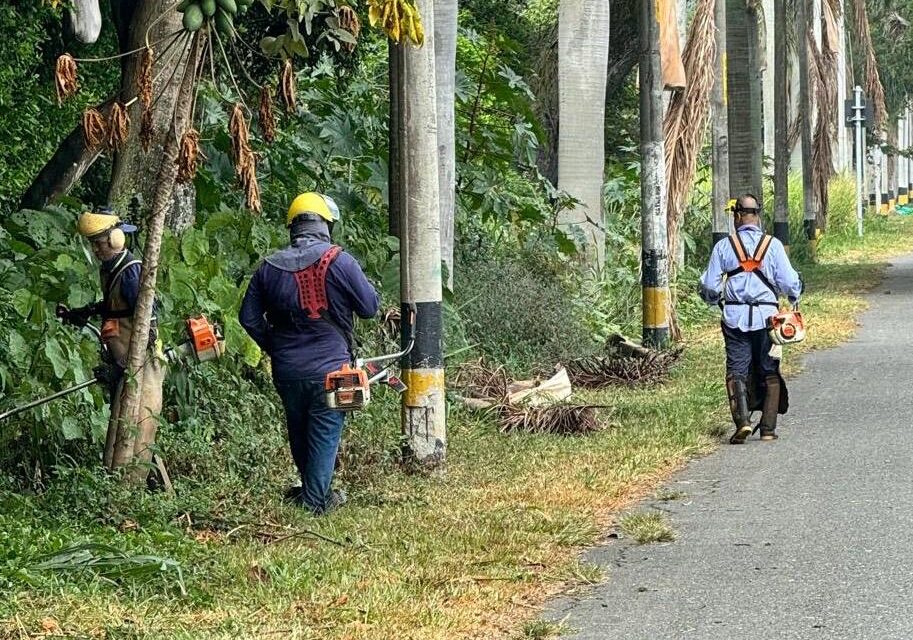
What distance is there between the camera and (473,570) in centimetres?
780

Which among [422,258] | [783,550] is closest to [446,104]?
[422,258]

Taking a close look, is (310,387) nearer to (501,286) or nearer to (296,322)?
(296,322)

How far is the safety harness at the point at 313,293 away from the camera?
929 cm

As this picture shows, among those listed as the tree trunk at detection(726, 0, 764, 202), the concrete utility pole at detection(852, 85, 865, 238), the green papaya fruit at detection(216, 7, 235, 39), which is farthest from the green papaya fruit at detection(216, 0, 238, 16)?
the concrete utility pole at detection(852, 85, 865, 238)

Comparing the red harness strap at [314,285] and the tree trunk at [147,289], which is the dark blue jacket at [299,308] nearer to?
the red harness strap at [314,285]

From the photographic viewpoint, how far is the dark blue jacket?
9.32 m

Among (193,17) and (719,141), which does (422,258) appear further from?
(719,141)

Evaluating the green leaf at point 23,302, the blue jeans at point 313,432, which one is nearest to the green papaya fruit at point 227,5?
the blue jeans at point 313,432

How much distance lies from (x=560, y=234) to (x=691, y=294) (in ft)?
18.2

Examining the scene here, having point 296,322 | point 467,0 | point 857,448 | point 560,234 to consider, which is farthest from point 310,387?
point 467,0

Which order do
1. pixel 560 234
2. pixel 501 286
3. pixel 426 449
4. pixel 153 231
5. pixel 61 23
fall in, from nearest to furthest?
pixel 153 231, pixel 426 449, pixel 61 23, pixel 501 286, pixel 560 234

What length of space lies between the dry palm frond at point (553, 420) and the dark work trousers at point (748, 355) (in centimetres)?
109

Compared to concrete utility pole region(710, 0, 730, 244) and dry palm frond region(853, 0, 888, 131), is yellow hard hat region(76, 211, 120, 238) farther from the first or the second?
dry palm frond region(853, 0, 888, 131)

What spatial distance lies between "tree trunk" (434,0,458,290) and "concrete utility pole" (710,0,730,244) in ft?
26.6
